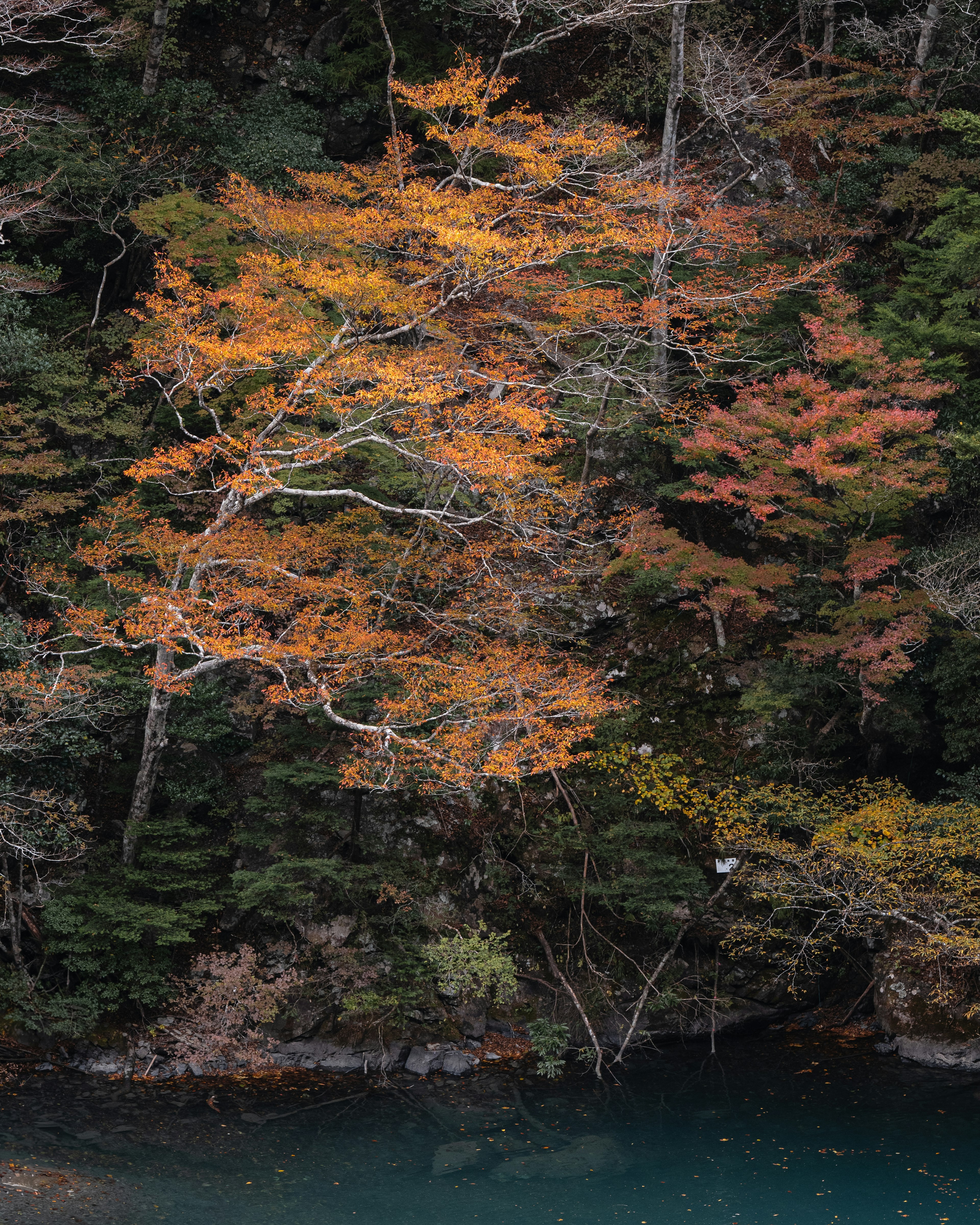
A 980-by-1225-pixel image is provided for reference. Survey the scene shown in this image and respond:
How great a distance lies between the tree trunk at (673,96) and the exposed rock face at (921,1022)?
12.3m

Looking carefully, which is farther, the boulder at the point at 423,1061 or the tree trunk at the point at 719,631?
the tree trunk at the point at 719,631

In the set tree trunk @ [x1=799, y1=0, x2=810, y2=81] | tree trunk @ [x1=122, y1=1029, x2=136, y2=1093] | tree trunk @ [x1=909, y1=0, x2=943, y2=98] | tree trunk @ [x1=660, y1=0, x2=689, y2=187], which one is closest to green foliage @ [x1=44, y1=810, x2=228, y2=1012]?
tree trunk @ [x1=122, y1=1029, x2=136, y2=1093]

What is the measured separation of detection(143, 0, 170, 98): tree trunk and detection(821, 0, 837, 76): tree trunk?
1245cm

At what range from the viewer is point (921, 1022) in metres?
12.3

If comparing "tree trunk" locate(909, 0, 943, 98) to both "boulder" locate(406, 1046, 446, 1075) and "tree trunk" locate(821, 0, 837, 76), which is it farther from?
"boulder" locate(406, 1046, 446, 1075)

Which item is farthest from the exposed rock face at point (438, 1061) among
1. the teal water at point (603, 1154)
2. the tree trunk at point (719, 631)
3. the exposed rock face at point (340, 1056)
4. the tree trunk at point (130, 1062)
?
the tree trunk at point (719, 631)

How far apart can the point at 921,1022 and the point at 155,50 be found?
1921 cm

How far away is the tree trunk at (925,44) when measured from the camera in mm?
18047

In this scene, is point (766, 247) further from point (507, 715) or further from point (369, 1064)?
point (369, 1064)

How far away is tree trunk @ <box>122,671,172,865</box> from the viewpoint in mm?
12844

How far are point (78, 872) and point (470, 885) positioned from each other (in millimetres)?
5118

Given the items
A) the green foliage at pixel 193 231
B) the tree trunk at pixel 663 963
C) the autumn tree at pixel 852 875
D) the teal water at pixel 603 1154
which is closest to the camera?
the teal water at pixel 603 1154

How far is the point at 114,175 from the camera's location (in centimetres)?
1591

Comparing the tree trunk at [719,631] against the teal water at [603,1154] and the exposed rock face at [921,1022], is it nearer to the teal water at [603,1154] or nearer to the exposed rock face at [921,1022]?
the exposed rock face at [921,1022]
